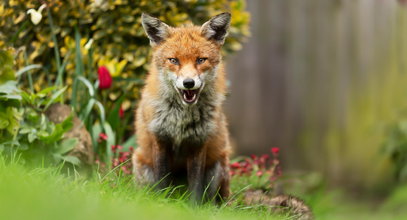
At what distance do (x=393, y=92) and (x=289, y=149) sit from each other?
1.55 meters

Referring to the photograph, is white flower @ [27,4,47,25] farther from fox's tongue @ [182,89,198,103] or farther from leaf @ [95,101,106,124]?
fox's tongue @ [182,89,198,103]

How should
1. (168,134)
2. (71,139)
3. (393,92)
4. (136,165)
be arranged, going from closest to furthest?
1. (168,134)
2. (136,165)
3. (71,139)
4. (393,92)

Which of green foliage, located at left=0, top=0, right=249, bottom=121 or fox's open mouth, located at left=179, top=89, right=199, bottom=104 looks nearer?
fox's open mouth, located at left=179, top=89, right=199, bottom=104

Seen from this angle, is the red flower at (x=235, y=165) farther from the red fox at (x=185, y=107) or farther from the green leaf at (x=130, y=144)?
the red fox at (x=185, y=107)

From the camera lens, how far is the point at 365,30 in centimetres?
861

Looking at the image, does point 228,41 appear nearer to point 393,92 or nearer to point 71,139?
point 71,139

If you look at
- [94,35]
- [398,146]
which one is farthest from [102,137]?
[398,146]

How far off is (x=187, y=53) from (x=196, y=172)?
0.85 meters

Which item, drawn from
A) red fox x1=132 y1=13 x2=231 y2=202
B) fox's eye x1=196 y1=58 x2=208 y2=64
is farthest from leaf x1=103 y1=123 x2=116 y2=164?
fox's eye x1=196 y1=58 x2=208 y2=64

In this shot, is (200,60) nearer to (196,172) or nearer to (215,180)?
(196,172)

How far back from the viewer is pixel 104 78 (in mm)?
5863

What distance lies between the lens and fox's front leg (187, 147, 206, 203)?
4.63 m

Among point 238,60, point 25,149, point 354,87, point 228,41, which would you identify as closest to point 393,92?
point 354,87

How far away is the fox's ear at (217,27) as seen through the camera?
464cm
